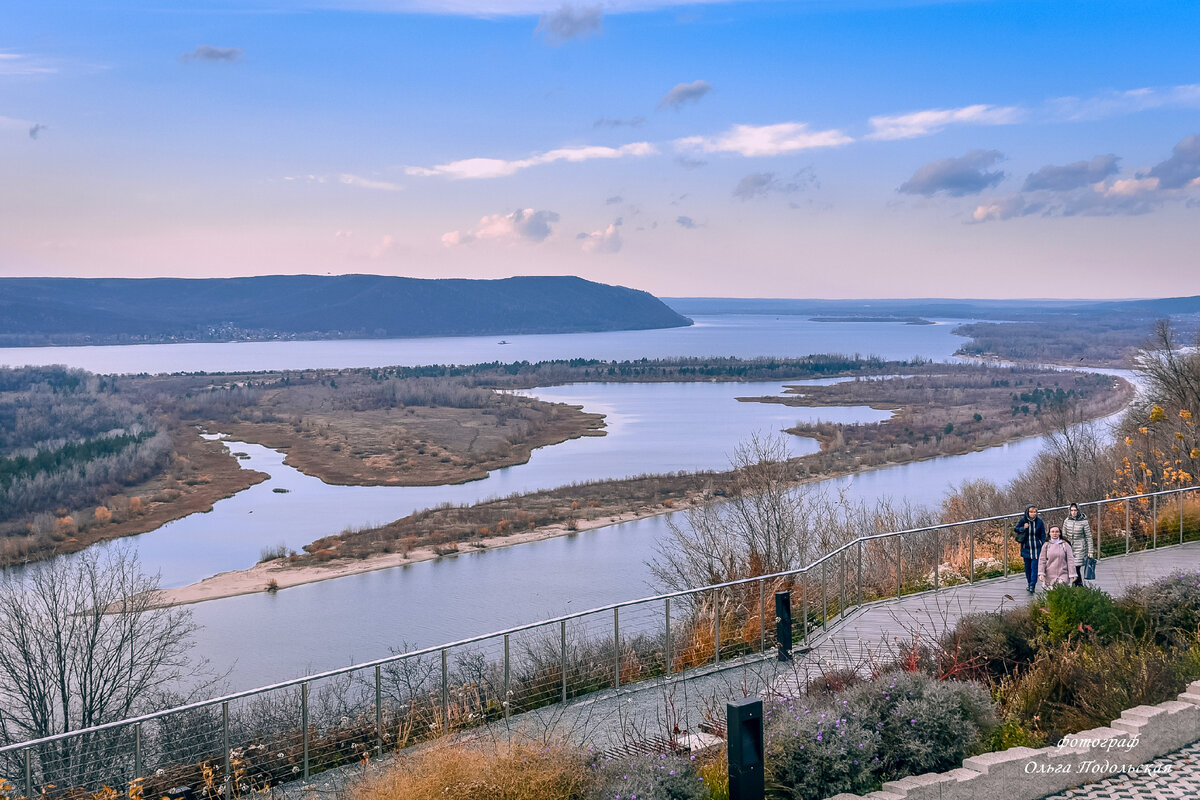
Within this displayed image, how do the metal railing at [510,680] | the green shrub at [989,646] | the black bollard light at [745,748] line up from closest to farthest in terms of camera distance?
the black bollard light at [745,748]
the metal railing at [510,680]
the green shrub at [989,646]

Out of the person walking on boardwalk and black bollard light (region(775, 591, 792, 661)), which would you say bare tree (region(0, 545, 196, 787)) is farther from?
the person walking on boardwalk

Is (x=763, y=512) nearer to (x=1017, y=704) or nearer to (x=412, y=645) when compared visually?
(x=412, y=645)

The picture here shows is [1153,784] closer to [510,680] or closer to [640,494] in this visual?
[510,680]

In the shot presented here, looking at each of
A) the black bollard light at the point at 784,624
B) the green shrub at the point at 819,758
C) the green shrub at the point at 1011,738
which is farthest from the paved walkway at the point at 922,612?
the green shrub at the point at 819,758

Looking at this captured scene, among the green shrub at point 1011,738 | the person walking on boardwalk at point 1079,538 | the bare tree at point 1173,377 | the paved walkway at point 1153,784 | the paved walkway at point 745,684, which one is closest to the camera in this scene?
the paved walkway at point 1153,784

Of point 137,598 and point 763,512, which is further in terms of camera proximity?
point 137,598

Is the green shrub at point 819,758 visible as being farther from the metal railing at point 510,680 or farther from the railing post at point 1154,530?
the railing post at point 1154,530

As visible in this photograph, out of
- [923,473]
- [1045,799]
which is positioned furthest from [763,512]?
[923,473]
